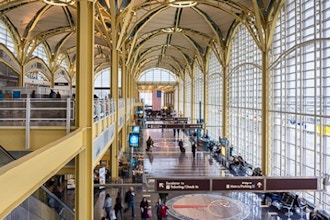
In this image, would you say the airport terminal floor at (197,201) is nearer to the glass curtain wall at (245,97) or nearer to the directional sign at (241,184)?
the directional sign at (241,184)

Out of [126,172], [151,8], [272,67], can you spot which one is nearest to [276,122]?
[272,67]

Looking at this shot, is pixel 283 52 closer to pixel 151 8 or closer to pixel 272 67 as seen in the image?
pixel 272 67

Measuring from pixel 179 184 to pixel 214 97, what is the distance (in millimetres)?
33552

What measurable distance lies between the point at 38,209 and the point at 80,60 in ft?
16.6

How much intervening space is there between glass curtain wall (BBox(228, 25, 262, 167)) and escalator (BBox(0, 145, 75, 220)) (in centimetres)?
1892

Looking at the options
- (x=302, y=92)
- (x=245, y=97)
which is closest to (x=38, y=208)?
(x=302, y=92)

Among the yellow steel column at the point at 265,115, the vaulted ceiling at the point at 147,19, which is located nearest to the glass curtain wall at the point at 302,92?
the yellow steel column at the point at 265,115

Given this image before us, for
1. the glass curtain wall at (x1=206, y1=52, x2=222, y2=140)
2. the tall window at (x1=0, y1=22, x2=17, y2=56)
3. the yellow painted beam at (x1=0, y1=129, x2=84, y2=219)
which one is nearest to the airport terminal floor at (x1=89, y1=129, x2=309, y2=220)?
the yellow painted beam at (x1=0, y1=129, x2=84, y2=219)

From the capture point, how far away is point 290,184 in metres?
Result: 13.0

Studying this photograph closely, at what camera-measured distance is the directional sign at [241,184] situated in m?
12.9

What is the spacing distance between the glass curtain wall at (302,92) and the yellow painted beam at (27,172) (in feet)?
48.8

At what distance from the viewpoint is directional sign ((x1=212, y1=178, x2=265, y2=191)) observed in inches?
510

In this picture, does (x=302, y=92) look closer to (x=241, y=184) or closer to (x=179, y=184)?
(x=241, y=184)

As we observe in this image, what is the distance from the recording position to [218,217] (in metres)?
17.8
